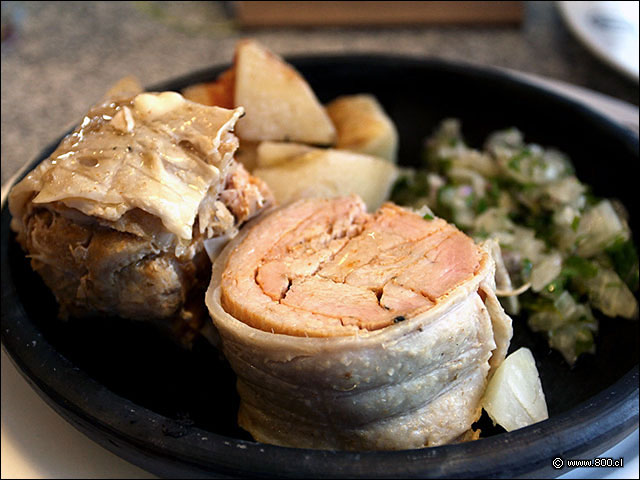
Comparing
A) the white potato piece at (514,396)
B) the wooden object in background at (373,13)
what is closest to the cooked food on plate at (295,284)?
the white potato piece at (514,396)

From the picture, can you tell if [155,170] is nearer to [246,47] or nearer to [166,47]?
[246,47]

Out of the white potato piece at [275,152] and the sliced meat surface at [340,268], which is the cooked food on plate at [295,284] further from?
the white potato piece at [275,152]

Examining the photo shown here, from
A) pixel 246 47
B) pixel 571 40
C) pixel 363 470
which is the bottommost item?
pixel 571 40

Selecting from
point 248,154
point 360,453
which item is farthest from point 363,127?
point 360,453

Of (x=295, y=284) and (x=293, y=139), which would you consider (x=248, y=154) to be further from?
(x=295, y=284)

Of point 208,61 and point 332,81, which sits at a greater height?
point 332,81

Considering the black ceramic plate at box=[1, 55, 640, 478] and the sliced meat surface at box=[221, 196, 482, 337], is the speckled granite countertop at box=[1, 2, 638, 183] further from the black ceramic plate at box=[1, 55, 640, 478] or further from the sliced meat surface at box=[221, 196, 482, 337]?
the sliced meat surface at box=[221, 196, 482, 337]

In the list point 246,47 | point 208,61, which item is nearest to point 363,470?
point 246,47
